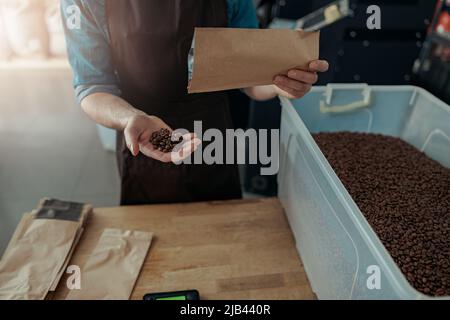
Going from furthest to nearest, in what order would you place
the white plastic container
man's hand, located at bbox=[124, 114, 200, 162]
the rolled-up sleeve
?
the rolled-up sleeve
man's hand, located at bbox=[124, 114, 200, 162]
the white plastic container

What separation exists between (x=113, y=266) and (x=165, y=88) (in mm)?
398

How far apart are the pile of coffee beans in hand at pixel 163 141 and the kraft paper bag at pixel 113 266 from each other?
0.24 metres

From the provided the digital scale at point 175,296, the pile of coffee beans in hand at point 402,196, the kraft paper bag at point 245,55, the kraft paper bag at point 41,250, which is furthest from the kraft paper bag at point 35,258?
the pile of coffee beans in hand at point 402,196

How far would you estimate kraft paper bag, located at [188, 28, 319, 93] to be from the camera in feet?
1.61

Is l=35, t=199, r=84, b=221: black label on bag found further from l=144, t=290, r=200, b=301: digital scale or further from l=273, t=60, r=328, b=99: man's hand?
l=273, t=60, r=328, b=99: man's hand

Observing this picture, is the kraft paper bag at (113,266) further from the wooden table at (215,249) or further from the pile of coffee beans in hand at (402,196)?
the pile of coffee beans in hand at (402,196)

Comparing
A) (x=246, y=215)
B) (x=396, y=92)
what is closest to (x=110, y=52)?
(x=246, y=215)

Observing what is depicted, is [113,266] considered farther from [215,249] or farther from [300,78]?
[300,78]

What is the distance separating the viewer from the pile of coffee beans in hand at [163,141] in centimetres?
63

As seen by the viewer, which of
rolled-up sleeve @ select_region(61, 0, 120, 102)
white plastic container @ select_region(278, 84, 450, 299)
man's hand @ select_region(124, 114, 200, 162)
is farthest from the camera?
rolled-up sleeve @ select_region(61, 0, 120, 102)

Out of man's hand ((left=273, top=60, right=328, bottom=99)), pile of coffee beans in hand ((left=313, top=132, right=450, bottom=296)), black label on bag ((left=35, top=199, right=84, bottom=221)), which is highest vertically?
man's hand ((left=273, top=60, right=328, bottom=99))

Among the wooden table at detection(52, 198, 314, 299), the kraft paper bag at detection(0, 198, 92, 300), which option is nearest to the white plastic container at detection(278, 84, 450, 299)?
the wooden table at detection(52, 198, 314, 299)
